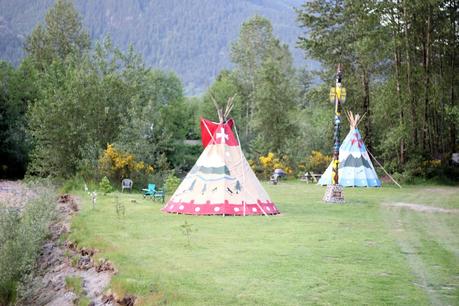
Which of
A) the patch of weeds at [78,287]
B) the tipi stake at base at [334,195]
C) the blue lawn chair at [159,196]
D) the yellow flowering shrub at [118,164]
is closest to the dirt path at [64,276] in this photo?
the patch of weeds at [78,287]

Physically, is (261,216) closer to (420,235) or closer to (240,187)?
(240,187)

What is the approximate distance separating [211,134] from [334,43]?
65.9ft

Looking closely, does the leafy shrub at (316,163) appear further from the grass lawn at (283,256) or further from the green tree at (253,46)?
the green tree at (253,46)

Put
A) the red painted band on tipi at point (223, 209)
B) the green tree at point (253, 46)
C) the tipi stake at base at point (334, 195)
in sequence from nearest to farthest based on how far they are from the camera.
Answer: the red painted band on tipi at point (223, 209)
the tipi stake at base at point (334, 195)
the green tree at point (253, 46)

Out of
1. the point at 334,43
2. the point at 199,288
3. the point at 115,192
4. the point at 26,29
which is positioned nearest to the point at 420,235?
the point at 199,288

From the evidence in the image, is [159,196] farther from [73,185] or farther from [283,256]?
[283,256]

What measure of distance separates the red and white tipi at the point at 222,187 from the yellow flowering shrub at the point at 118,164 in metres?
8.66

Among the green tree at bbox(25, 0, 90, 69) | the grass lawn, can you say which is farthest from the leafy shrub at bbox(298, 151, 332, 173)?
the green tree at bbox(25, 0, 90, 69)

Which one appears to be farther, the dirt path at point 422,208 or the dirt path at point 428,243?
the dirt path at point 422,208

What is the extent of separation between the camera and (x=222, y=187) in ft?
57.4

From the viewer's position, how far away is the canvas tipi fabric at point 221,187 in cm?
1723

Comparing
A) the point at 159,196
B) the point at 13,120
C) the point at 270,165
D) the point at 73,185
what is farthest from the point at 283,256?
the point at 13,120

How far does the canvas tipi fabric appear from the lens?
17.2 metres

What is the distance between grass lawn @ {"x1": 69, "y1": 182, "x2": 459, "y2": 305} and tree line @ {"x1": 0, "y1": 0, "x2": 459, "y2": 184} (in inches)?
461
